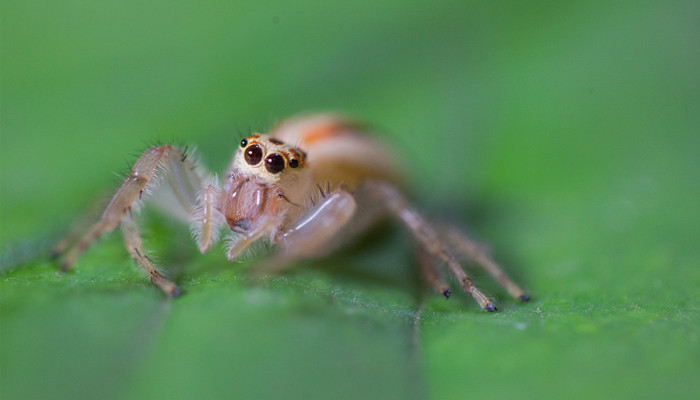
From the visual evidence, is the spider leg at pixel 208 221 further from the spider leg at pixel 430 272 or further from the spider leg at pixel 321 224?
the spider leg at pixel 430 272

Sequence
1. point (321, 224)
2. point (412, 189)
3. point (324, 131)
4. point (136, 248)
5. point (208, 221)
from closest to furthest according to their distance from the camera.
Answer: point (136, 248), point (208, 221), point (321, 224), point (324, 131), point (412, 189)

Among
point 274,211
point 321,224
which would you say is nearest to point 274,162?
point 274,211

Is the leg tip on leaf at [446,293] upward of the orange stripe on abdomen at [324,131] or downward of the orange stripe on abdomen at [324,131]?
downward

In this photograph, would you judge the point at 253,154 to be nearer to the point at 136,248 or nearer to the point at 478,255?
the point at 136,248

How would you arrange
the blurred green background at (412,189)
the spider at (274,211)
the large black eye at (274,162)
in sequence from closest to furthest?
1. the blurred green background at (412,189)
2. the spider at (274,211)
3. the large black eye at (274,162)

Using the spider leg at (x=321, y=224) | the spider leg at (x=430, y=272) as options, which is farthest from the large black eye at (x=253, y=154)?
the spider leg at (x=430, y=272)

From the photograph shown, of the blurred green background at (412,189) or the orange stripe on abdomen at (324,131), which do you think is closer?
the blurred green background at (412,189)

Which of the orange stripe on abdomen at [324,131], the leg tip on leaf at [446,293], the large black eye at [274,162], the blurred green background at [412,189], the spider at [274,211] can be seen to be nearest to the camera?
the blurred green background at [412,189]
